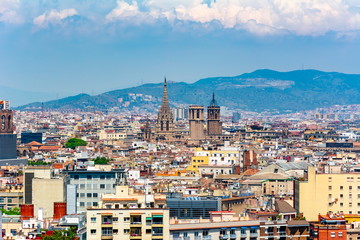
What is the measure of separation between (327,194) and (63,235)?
23.6m

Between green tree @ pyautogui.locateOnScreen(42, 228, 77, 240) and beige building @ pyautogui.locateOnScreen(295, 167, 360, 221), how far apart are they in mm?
19321

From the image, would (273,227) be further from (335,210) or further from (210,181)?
(210,181)

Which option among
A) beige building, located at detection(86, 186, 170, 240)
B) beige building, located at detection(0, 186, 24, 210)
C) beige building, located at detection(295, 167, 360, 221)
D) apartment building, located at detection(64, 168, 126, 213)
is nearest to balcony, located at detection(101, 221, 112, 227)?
beige building, located at detection(86, 186, 170, 240)

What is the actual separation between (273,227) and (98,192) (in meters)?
16.7

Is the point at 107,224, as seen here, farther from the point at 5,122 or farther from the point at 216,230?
the point at 5,122

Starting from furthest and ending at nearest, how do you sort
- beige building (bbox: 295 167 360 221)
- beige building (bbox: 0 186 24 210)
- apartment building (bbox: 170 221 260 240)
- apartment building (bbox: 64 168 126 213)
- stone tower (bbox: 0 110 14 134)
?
1. stone tower (bbox: 0 110 14 134)
2. beige building (bbox: 0 186 24 210)
3. beige building (bbox: 295 167 360 221)
4. apartment building (bbox: 64 168 126 213)
5. apartment building (bbox: 170 221 260 240)

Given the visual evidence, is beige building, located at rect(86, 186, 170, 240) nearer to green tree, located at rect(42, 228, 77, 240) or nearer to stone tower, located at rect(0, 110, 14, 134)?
green tree, located at rect(42, 228, 77, 240)

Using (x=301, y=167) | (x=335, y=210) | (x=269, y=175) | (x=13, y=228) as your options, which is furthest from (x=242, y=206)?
(x=301, y=167)

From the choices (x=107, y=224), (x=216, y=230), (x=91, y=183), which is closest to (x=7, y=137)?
(x=91, y=183)

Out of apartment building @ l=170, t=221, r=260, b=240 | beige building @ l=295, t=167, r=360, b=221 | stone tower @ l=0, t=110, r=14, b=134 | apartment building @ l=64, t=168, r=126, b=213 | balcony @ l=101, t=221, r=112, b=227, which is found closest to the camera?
balcony @ l=101, t=221, r=112, b=227

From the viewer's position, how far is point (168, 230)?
43.7 metres

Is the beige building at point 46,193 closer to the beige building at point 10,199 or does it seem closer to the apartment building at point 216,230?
the beige building at point 10,199

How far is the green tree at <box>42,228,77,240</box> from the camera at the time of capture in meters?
43.3

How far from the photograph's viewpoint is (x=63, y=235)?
44.3 meters
